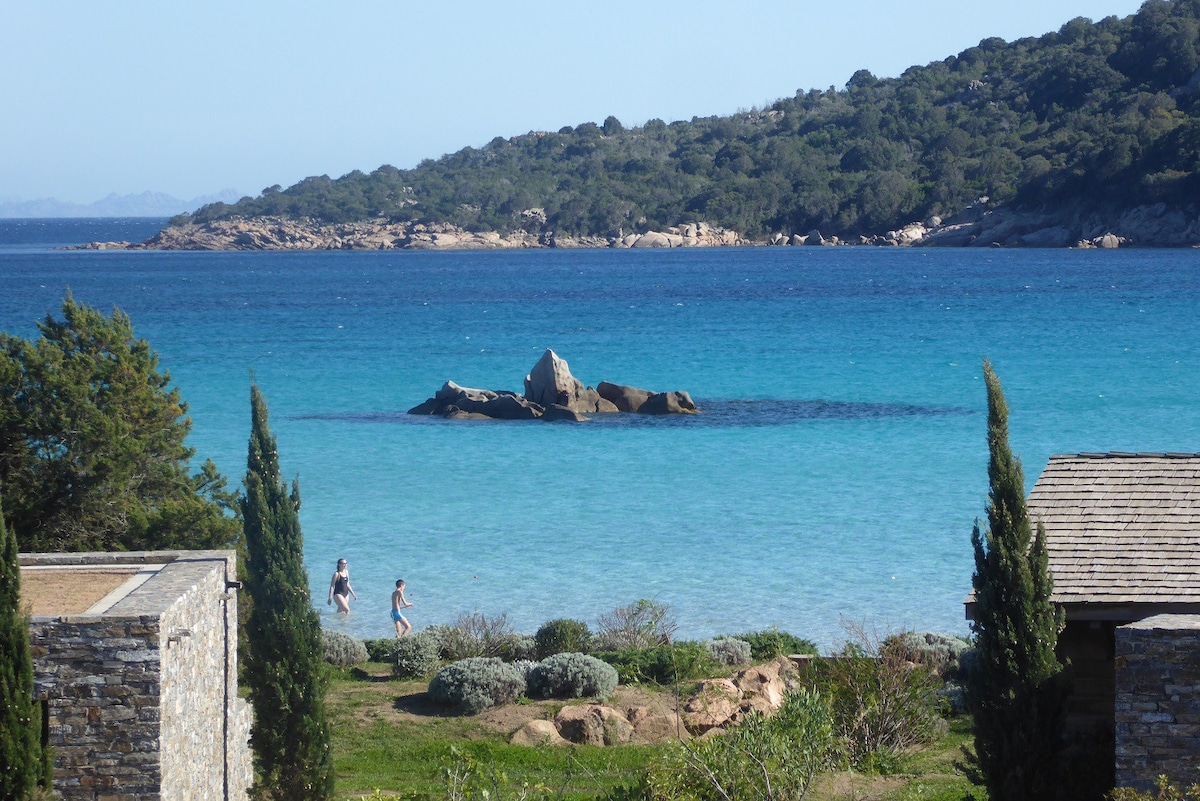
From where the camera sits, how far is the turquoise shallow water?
Result: 2242 cm

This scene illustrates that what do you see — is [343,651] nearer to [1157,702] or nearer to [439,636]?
[439,636]

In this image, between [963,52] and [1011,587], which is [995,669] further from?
[963,52]

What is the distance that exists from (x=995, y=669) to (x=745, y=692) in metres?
4.08

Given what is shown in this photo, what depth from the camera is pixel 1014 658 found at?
10062 mm

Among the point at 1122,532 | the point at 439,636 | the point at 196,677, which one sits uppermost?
the point at 1122,532

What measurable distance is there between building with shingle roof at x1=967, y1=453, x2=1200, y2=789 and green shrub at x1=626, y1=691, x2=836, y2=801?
2023 mm

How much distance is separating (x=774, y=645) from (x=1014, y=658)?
765 centimetres

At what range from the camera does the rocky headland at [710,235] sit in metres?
120

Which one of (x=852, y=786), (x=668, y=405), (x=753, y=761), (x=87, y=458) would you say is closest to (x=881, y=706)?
(x=852, y=786)

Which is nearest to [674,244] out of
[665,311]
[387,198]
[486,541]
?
[387,198]

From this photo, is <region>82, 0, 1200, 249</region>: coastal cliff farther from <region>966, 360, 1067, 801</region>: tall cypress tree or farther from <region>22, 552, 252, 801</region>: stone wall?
<region>22, 552, 252, 801</region>: stone wall

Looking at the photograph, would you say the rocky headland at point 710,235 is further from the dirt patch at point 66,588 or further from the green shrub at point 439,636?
the dirt patch at point 66,588

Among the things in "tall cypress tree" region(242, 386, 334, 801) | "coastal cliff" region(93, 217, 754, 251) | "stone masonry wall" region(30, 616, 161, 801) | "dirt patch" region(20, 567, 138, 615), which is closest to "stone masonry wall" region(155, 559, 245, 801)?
"stone masonry wall" region(30, 616, 161, 801)

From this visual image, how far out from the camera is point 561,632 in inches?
695
